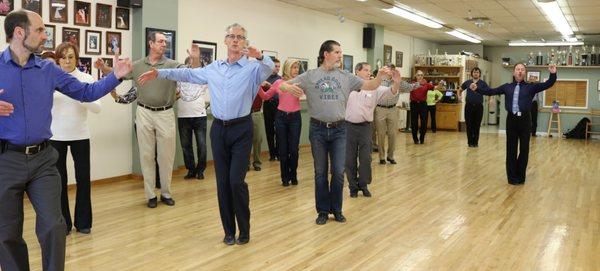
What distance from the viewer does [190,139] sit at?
310 inches

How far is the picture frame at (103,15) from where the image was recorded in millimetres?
7070

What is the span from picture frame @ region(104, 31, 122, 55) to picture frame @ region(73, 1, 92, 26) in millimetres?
310

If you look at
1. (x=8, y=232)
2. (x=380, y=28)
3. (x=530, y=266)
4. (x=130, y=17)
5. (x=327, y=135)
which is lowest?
(x=530, y=266)

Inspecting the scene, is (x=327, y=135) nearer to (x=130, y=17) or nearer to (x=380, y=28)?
(x=130, y=17)

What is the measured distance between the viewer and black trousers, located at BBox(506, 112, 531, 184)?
25.8ft

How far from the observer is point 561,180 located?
840cm

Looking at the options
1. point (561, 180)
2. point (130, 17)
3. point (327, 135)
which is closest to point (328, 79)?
point (327, 135)

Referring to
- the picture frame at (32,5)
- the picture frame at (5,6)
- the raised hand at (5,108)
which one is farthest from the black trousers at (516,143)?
the raised hand at (5,108)

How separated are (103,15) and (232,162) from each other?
3.73 m

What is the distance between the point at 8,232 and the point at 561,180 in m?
7.61

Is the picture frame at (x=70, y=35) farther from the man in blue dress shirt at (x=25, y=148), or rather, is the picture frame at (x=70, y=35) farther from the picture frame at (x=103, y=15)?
the man in blue dress shirt at (x=25, y=148)

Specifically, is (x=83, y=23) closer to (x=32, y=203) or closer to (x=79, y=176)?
(x=79, y=176)

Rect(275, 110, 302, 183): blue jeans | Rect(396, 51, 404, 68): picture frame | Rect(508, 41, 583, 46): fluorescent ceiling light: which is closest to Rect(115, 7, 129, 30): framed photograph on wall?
Rect(275, 110, 302, 183): blue jeans

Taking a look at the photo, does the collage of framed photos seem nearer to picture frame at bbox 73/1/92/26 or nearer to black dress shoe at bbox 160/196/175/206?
picture frame at bbox 73/1/92/26
